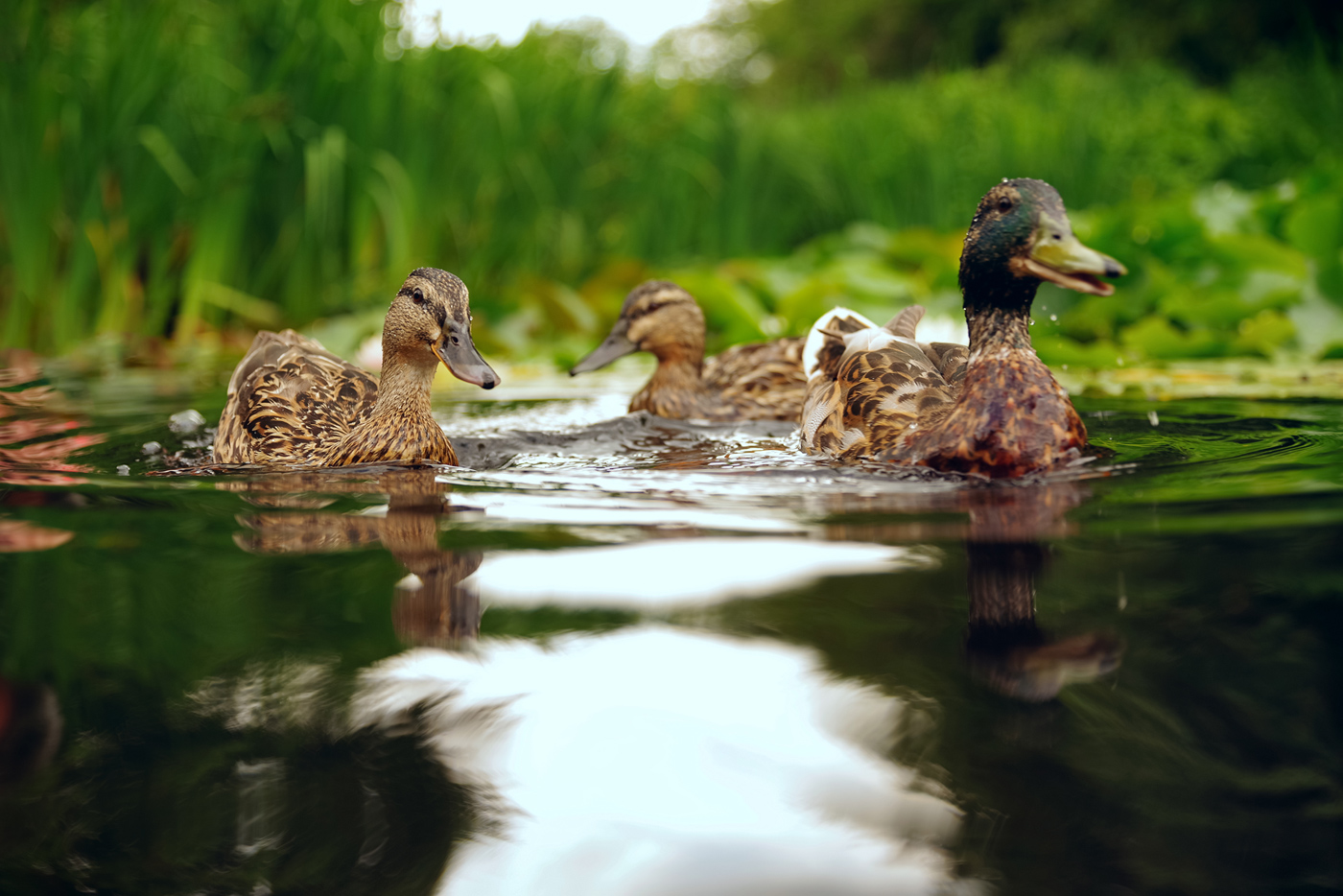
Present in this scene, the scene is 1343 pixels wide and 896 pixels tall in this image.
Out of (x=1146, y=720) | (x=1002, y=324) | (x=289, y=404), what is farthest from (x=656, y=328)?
(x=1146, y=720)

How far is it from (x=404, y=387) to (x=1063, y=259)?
2.01 metres

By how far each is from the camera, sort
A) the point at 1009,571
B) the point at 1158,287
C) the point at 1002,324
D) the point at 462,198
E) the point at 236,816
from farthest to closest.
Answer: the point at 462,198 < the point at 1158,287 < the point at 1002,324 < the point at 1009,571 < the point at 236,816

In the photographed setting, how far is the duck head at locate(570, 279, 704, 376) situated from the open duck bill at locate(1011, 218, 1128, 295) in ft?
7.82

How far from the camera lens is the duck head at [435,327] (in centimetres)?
353

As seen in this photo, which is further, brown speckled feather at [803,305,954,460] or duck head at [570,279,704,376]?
duck head at [570,279,704,376]

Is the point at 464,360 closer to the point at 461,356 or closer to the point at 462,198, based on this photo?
the point at 461,356

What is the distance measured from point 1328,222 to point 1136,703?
5094 millimetres

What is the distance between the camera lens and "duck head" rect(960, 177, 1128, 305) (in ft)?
10.4

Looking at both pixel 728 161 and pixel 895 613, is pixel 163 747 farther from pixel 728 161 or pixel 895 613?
pixel 728 161

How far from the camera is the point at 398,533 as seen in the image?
2.46m

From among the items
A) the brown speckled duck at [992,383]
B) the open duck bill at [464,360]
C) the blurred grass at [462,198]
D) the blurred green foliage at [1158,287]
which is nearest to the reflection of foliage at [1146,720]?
the brown speckled duck at [992,383]

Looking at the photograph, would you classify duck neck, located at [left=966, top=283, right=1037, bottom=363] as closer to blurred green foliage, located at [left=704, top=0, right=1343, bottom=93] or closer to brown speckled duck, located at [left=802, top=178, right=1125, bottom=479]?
brown speckled duck, located at [left=802, top=178, right=1125, bottom=479]

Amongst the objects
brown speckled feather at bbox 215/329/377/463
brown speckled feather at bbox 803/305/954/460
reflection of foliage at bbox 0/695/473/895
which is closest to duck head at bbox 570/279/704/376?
brown speckled feather at bbox 215/329/377/463

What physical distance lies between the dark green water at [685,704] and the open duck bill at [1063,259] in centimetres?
86
